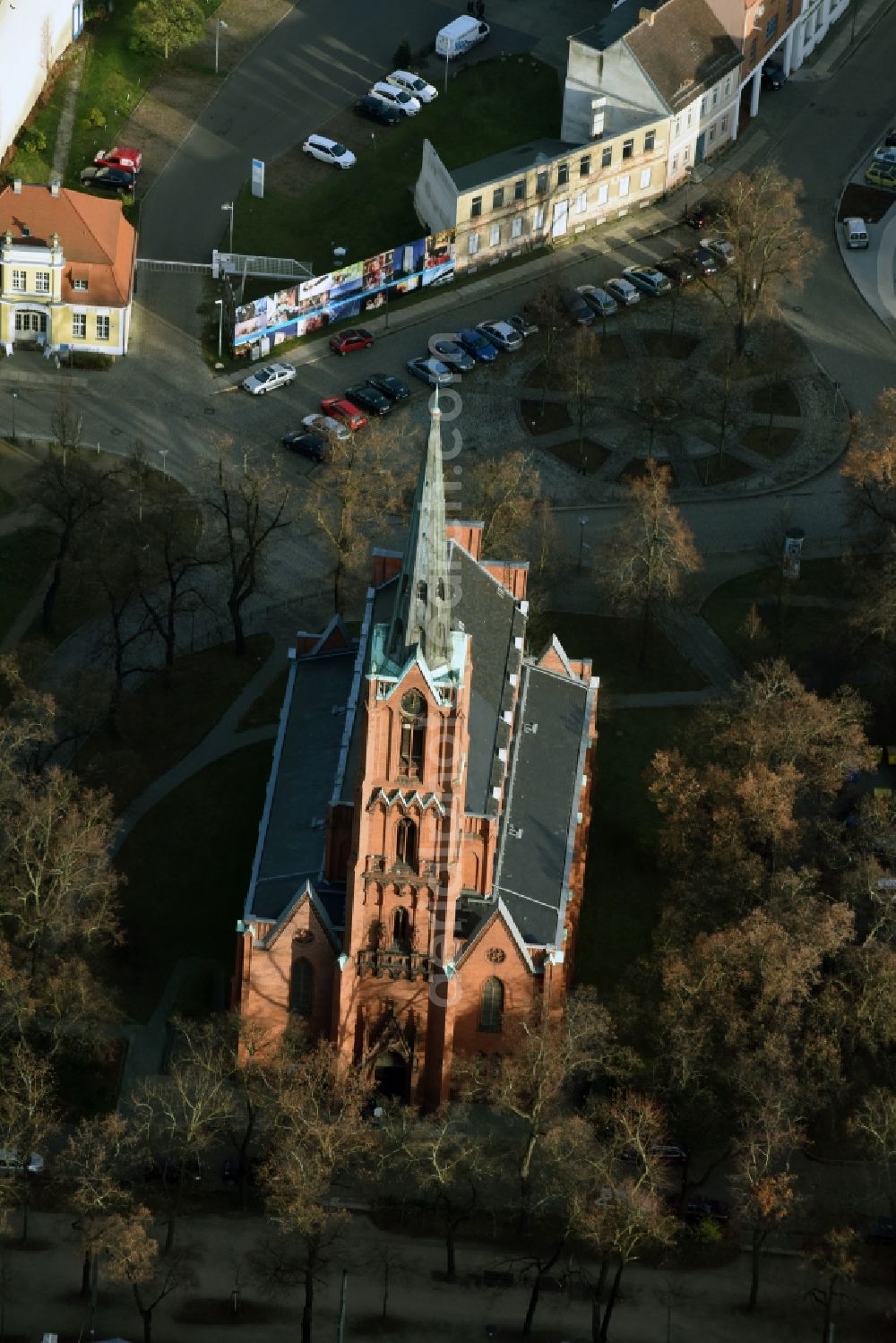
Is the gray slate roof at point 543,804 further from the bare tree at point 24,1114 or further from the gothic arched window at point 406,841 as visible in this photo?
the bare tree at point 24,1114

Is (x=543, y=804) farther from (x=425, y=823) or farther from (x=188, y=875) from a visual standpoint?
(x=188, y=875)

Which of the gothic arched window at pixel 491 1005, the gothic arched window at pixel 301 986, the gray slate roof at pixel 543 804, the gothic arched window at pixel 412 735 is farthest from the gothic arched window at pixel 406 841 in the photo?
the gothic arched window at pixel 491 1005

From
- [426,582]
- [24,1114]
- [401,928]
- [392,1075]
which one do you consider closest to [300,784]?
[401,928]

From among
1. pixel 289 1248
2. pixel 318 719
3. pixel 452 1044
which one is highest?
pixel 318 719

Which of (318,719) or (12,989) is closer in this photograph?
(12,989)

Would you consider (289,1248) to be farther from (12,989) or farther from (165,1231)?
(12,989)

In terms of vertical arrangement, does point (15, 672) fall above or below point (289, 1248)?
above

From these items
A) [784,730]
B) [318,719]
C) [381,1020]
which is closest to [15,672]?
[318,719]
